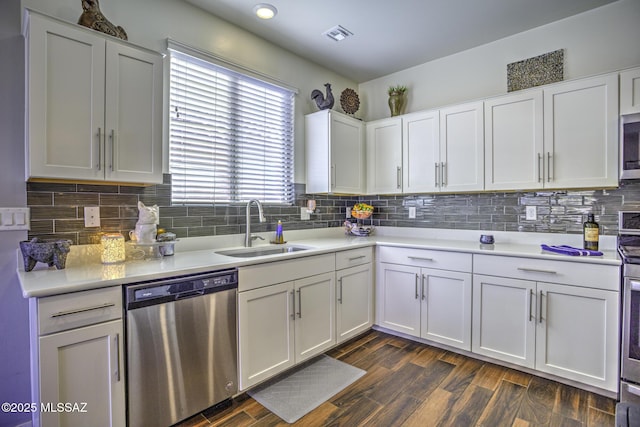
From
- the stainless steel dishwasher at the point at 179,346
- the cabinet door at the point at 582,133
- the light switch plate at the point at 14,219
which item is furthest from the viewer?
the cabinet door at the point at 582,133

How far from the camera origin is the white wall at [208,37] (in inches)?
78.7

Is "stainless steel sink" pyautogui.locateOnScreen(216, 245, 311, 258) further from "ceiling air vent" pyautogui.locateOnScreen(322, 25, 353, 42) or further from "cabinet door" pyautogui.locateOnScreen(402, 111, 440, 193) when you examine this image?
"ceiling air vent" pyautogui.locateOnScreen(322, 25, 353, 42)

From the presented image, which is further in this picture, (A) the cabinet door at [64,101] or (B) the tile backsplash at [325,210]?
(B) the tile backsplash at [325,210]

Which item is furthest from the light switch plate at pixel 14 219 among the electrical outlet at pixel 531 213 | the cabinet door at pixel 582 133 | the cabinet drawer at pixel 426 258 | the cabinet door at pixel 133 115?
the electrical outlet at pixel 531 213

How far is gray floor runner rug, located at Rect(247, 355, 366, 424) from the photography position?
1931 millimetres

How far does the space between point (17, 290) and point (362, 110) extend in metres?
3.41

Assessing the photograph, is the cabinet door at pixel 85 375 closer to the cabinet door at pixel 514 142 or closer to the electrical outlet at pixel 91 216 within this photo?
the electrical outlet at pixel 91 216

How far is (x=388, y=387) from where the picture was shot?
2.16 metres

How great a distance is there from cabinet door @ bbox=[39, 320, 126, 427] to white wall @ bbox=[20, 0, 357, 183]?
68.1 inches

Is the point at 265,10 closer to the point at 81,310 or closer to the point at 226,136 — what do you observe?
the point at 226,136

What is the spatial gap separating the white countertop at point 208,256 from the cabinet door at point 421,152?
55 centimetres

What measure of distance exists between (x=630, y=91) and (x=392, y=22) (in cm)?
168

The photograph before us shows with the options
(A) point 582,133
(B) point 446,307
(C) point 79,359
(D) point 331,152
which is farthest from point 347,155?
(C) point 79,359

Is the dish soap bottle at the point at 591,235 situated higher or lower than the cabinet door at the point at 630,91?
lower
